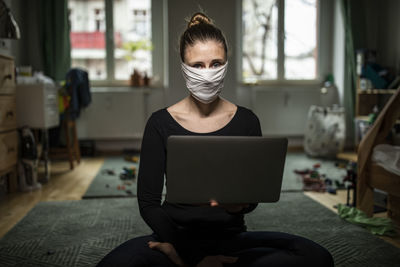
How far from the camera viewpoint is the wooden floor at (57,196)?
246 cm

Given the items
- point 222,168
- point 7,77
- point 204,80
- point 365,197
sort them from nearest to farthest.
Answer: point 222,168
point 204,80
point 365,197
point 7,77

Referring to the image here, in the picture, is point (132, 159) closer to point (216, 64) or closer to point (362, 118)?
point (362, 118)

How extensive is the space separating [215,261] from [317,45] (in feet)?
15.7

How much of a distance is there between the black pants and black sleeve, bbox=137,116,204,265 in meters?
0.05

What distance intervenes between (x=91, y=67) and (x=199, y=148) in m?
4.52

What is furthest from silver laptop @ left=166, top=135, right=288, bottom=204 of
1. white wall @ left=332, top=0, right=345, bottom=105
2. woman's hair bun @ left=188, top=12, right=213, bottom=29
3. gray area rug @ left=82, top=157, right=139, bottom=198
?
white wall @ left=332, top=0, right=345, bottom=105

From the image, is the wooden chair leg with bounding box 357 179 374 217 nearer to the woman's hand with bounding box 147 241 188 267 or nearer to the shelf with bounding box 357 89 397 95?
the woman's hand with bounding box 147 241 188 267

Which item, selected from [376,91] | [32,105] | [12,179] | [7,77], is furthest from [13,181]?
[376,91]

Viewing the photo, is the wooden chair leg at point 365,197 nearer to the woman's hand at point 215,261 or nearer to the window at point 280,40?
the woman's hand at point 215,261

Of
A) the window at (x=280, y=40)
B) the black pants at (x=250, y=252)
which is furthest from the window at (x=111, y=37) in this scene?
the black pants at (x=250, y=252)

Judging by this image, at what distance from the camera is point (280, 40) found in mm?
5230

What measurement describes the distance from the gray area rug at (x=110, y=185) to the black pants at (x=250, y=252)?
1896mm

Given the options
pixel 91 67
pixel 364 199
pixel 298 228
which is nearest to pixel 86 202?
pixel 298 228

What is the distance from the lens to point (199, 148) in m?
0.92
